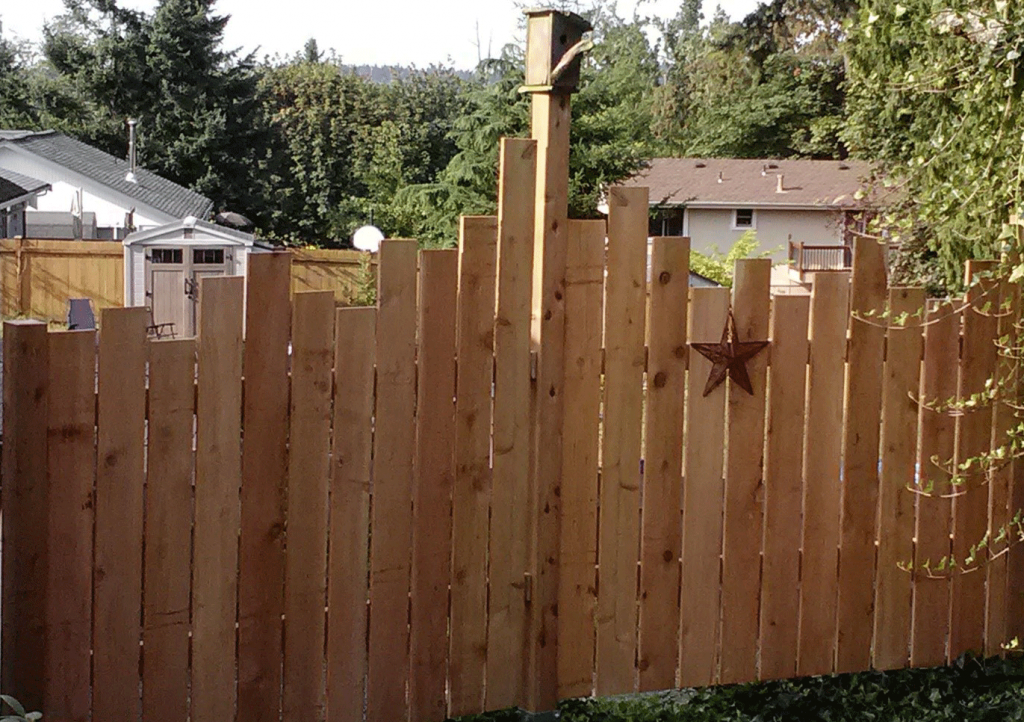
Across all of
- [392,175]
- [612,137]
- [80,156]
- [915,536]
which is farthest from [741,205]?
[915,536]

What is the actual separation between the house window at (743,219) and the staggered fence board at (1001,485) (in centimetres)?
3582

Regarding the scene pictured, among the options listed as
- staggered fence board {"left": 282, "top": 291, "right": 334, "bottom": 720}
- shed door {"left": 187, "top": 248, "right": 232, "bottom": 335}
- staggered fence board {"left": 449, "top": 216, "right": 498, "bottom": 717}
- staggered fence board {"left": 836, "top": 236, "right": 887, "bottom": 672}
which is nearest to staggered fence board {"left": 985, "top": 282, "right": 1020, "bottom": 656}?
staggered fence board {"left": 836, "top": 236, "right": 887, "bottom": 672}

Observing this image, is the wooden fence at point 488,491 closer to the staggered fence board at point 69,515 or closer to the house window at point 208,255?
the staggered fence board at point 69,515

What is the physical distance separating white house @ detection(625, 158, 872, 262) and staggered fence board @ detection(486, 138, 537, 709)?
113 ft

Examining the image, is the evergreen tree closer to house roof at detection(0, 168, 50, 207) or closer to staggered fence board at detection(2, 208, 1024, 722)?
house roof at detection(0, 168, 50, 207)

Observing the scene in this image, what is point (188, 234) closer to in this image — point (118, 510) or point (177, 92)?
point (177, 92)

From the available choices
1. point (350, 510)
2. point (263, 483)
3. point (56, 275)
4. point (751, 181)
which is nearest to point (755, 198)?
point (751, 181)

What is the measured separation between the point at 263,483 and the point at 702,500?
4.81 feet

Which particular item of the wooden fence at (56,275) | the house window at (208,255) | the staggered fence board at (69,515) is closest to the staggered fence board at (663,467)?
the staggered fence board at (69,515)

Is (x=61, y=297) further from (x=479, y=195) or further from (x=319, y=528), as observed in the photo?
(x=319, y=528)

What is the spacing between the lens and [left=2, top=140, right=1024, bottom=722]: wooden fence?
3.27 metres

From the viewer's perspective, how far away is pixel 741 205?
3866 cm

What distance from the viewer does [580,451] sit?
3969 mm

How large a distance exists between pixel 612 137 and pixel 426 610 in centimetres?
1403
